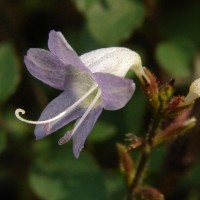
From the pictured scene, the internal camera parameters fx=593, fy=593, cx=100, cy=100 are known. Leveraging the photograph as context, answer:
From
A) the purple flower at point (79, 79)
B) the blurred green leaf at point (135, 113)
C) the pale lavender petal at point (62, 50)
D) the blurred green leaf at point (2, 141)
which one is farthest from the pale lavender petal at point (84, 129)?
the blurred green leaf at point (135, 113)

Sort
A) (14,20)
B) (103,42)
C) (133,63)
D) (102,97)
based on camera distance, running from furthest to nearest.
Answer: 1. (14,20)
2. (103,42)
3. (133,63)
4. (102,97)

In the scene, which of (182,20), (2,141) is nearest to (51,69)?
(2,141)

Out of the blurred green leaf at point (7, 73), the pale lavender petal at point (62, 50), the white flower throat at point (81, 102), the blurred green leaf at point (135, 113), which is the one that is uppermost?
the pale lavender petal at point (62, 50)

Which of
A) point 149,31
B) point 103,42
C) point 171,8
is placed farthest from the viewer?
point 171,8

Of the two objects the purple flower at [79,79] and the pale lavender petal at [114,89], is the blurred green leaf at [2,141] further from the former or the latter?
the pale lavender petal at [114,89]

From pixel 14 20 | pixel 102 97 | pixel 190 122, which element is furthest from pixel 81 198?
pixel 14 20

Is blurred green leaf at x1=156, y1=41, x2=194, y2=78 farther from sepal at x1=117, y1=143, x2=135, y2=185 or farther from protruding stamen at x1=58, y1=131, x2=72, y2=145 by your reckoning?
protruding stamen at x1=58, y1=131, x2=72, y2=145

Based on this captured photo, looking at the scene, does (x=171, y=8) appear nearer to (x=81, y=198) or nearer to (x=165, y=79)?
(x=165, y=79)

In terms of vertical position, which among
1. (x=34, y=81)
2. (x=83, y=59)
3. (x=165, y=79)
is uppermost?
(x=83, y=59)
